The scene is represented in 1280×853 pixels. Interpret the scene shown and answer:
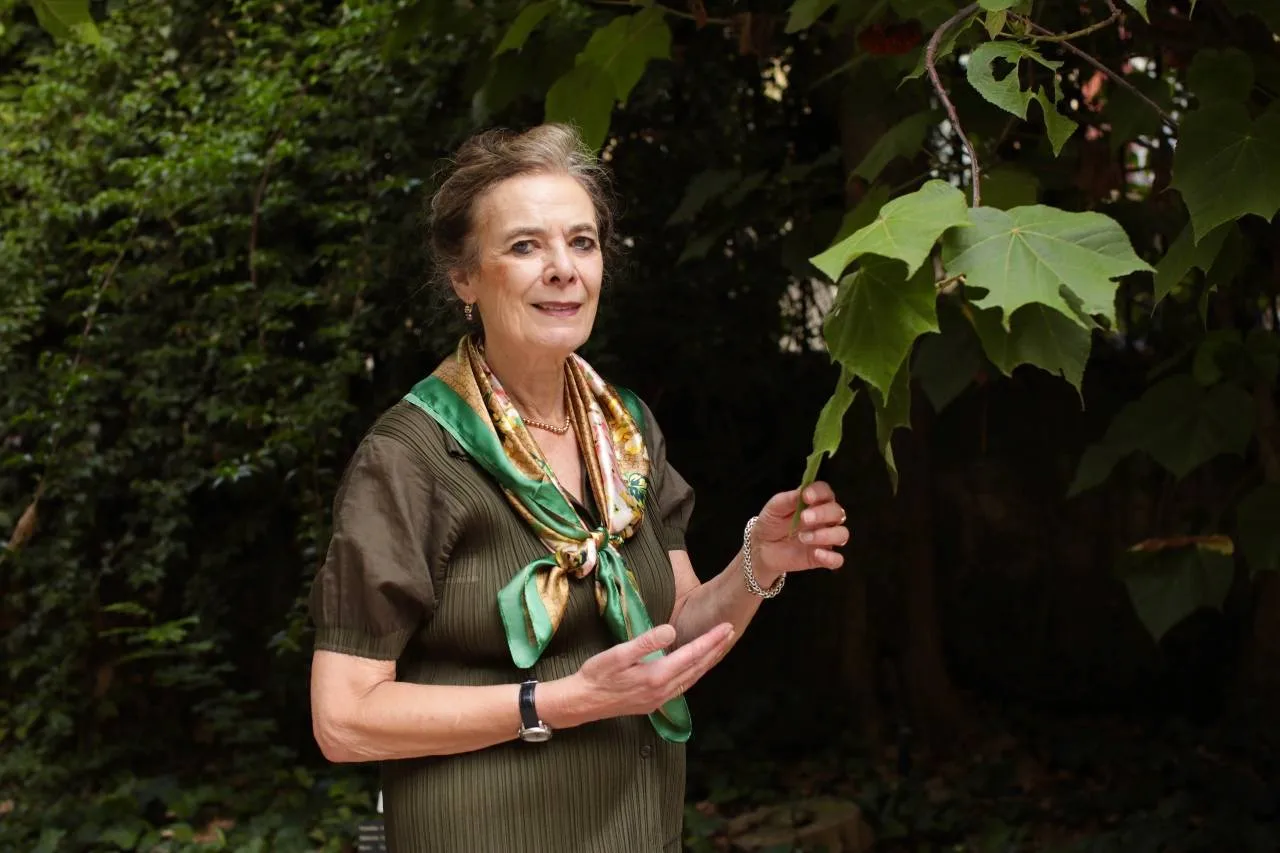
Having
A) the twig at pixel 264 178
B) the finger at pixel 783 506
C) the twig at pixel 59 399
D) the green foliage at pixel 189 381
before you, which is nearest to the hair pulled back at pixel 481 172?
the finger at pixel 783 506

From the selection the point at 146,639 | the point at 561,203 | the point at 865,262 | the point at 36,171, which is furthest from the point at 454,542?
the point at 36,171

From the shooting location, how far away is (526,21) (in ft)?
9.79

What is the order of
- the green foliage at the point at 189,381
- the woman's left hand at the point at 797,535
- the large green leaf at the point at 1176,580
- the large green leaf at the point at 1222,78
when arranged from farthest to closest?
the green foliage at the point at 189,381 < the large green leaf at the point at 1176,580 < the large green leaf at the point at 1222,78 < the woman's left hand at the point at 797,535

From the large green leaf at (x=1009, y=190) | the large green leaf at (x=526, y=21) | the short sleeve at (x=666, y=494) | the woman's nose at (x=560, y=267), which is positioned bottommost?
the short sleeve at (x=666, y=494)

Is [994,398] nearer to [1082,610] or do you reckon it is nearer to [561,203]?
[1082,610]

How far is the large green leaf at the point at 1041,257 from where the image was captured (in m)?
1.37

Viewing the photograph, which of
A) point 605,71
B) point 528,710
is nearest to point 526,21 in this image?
point 605,71

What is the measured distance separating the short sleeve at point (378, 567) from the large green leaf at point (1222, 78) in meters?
1.41

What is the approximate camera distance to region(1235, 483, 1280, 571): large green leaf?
3.09 meters

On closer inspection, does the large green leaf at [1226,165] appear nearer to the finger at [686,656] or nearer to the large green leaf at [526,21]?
the finger at [686,656]

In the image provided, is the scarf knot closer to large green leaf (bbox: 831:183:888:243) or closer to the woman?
the woman

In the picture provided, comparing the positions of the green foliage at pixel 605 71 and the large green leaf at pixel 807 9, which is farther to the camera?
the green foliage at pixel 605 71

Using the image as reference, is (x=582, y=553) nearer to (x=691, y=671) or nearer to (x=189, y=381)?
(x=691, y=671)

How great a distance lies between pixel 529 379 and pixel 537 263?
163 millimetres
